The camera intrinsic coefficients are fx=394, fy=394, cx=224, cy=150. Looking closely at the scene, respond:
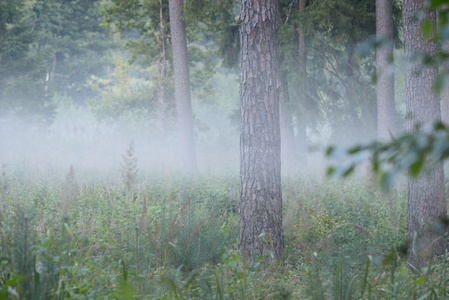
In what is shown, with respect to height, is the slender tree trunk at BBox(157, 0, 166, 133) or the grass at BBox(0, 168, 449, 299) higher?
the slender tree trunk at BBox(157, 0, 166, 133)

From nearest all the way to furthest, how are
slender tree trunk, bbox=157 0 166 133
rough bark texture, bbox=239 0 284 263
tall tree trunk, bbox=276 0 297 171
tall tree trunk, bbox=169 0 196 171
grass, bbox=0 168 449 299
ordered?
grass, bbox=0 168 449 299 → rough bark texture, bbox=239 0 284 263 → tall tree trunk, bbox=169 0 196 171 → tall tree trunk, bbox=276 0 297 171 → slender tree trunk, bbox=157 0 166 133

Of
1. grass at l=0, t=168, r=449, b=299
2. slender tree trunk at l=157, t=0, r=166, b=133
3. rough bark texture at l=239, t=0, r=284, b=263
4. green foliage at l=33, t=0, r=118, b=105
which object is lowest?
grass at l=0, t=168, r=449, b=299

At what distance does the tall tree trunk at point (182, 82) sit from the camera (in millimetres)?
12945

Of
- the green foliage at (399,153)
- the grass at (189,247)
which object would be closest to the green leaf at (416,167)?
the green foliage at (399,153)

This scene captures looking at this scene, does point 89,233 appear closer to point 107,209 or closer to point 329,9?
point 107,209

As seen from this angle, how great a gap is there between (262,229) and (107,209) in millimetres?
2440

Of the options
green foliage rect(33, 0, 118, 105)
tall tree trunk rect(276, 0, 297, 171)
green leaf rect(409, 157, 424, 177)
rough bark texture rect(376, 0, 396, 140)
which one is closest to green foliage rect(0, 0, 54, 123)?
green foliage rect(33, 0, 118, 105)

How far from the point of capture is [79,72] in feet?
104

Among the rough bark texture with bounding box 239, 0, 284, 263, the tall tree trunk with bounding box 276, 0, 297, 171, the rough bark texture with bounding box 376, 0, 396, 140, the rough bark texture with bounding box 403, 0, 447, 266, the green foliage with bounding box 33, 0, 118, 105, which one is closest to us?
the rough bark texture with bounding box 239, 0, 284, 263

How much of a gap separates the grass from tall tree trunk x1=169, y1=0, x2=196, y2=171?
4305mm

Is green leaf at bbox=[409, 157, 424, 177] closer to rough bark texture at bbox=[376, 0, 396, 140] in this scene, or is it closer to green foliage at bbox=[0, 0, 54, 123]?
rough bark texture at bbox=[376, 0, 396, 140]

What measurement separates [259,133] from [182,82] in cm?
899

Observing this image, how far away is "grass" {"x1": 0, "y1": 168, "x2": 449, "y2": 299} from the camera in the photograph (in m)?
2.61

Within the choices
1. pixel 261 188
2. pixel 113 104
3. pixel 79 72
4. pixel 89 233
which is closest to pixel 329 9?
pixel 261 188
